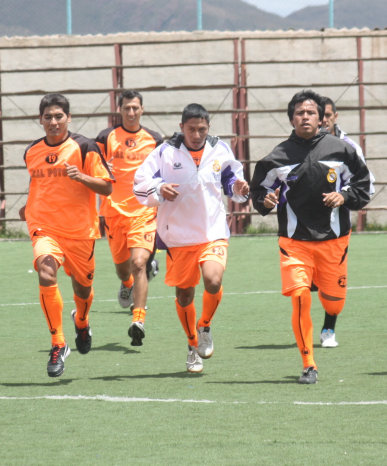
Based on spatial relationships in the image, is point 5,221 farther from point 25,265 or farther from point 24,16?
point 25,265

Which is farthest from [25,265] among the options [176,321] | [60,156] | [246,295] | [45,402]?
[45,402]

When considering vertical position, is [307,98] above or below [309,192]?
above

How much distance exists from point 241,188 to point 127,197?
284cm

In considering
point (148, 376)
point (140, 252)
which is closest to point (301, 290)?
point (148, 376)

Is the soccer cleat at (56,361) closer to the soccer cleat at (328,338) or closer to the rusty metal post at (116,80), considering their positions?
the soccer cleat at (328,338)

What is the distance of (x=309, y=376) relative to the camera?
7.15 metres

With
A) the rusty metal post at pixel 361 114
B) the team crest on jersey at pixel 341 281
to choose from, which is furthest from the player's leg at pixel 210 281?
the rusty metal post at pixel 361 114

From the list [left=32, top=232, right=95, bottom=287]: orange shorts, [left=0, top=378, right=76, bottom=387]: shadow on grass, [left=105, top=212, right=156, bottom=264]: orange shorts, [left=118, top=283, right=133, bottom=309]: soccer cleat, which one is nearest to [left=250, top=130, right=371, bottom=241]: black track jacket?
[left=32, top=232, right=95, bottom=287]: orange shorts

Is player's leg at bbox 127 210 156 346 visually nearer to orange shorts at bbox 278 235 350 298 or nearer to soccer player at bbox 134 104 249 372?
soccer player at bbox 134 104 249 372

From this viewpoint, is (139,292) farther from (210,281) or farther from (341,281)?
(341,281)

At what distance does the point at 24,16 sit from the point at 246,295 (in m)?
13.8

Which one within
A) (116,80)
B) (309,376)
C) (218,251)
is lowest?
(309,376)

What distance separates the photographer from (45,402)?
22.0 feet

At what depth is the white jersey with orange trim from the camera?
8000 millimetres
